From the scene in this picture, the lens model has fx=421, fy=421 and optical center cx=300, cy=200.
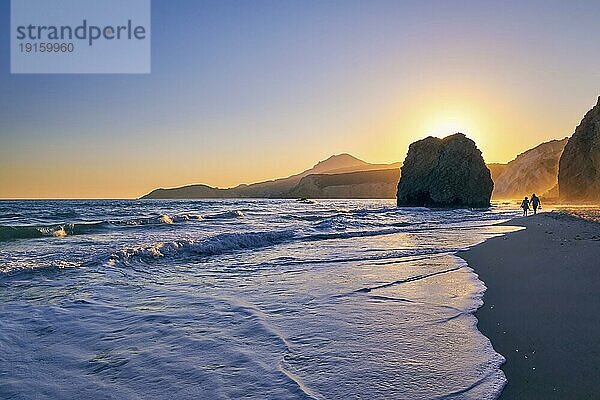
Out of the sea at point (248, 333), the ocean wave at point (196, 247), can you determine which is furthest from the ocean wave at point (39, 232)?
the sea at point (248, 333)

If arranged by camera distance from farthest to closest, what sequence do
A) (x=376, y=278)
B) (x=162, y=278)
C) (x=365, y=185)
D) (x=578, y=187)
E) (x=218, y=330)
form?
(x=365, y=185) < (x=578, y=187) < (x=162, y=278) < (x=376, y=278) < (x=218, y=330)

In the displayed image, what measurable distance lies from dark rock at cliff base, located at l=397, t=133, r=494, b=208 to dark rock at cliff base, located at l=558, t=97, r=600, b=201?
10.5 meters

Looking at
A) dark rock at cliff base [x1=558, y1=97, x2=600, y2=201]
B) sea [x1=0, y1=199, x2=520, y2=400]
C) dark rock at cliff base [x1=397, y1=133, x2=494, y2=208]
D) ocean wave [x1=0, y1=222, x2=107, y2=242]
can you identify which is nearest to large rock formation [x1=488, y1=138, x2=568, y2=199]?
dark rock at cliff base [x1=558, y1=97, x2=600, y2=201]

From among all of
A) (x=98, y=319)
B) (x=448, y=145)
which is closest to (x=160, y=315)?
(x=98, y=319)

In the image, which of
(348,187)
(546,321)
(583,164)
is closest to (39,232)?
(546,321)

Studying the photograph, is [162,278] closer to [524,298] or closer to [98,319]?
[98,319]

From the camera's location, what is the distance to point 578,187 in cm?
5766

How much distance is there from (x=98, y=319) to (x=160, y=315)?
0.70 meters

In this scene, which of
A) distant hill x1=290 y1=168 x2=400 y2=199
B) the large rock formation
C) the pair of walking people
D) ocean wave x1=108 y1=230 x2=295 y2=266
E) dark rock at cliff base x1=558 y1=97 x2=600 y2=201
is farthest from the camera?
distant hill x1=290 y1=168 x2=400 y2=199

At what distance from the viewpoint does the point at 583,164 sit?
57.0 m

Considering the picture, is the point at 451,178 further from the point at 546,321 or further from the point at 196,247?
the point at 546,321

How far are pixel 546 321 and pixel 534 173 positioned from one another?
10846cm

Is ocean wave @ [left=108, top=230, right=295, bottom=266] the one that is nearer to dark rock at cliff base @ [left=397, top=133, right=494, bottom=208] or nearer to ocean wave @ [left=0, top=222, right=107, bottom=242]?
ocean wave @ [left=0, top=222, right=107, bottom=242]

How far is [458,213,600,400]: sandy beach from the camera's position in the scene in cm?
275
